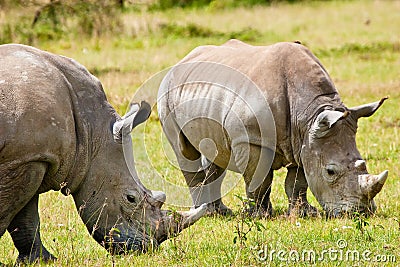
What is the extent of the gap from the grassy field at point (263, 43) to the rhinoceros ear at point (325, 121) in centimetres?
94

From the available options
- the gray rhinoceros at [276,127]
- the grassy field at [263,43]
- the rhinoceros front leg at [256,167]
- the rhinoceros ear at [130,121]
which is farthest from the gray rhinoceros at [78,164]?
the rhinoceros front leg at [256,167]

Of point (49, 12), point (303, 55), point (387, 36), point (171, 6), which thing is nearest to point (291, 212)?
point (303, 55)

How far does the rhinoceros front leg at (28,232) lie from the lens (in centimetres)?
703

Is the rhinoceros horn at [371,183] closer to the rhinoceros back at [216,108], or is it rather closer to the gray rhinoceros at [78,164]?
the rhinoceros back at [216,108]

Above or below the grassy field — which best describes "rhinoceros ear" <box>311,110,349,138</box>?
above

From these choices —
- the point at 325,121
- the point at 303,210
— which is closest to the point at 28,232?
the point at 303,210

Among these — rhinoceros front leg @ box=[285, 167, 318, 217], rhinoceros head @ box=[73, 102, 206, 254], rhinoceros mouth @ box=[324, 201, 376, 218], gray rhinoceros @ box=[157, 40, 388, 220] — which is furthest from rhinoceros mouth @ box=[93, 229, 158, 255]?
rhinoceros front leg @ box=[285, 167, 318, 217]

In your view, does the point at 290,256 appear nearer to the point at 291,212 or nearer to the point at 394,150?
the point at 291,212

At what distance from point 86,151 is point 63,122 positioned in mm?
416

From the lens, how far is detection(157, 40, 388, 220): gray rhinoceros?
8648mm

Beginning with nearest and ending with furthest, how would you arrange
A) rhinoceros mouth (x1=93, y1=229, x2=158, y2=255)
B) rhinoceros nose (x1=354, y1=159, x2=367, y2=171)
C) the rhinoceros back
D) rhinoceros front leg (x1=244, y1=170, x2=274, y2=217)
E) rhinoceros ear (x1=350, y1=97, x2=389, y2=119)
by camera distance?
rhinoceros mouth (x1=93, y1=229, x2=158, y2=255) → rhinoceros nose (x1=354, y1=159, x2=367, y2=171) → rhinoceros ear (x1=350, y1=97, x2=389, y2=119) → the rhinoceros back → rhinoceros front leg (x1=244, y1=170, x2=274, y2=217)

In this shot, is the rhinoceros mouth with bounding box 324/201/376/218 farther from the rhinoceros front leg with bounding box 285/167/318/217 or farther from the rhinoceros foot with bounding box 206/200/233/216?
the rhinoceros foot with bounding box 206/200/233/216

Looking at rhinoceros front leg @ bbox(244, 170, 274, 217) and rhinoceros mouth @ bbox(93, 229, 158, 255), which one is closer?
rhinoceros mouth @ bbox(93, 229, 158, 255)

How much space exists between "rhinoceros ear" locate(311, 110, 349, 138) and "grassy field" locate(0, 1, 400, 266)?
938mm
